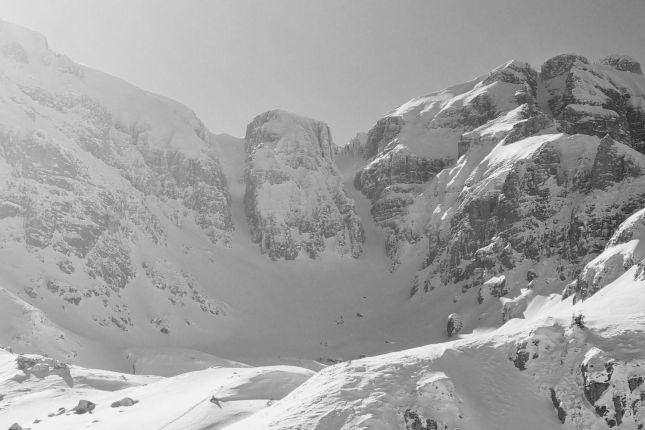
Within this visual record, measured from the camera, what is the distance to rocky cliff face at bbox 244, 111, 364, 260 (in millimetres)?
173375

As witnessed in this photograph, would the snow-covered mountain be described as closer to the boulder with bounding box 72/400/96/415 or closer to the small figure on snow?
the boulder with bounding box 72/400/96/415

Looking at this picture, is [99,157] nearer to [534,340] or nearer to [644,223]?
[644,223]

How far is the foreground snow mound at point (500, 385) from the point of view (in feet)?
90.9

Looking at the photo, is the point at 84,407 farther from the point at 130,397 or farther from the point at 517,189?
the point at 517,189

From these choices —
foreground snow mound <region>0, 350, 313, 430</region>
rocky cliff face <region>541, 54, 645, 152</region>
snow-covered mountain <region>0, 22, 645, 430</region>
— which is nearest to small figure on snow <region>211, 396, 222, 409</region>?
foreground snow mound <region>0, 350, 313, 430</region>

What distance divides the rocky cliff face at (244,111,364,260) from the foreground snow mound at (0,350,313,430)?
117694 mm

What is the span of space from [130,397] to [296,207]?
139 m

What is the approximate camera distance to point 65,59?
175 metres

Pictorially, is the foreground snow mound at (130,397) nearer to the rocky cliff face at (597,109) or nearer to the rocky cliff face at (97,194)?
the rocky cliff face at (97,194)

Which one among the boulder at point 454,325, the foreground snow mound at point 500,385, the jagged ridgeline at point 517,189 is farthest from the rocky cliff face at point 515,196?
the foreground snow mound at point 500,385

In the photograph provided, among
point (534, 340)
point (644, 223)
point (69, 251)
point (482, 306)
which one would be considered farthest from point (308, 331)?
point (534, 340)

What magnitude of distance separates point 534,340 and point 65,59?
17993cm

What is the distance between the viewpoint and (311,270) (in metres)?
166

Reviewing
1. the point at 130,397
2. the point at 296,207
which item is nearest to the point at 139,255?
the point at 296,207
